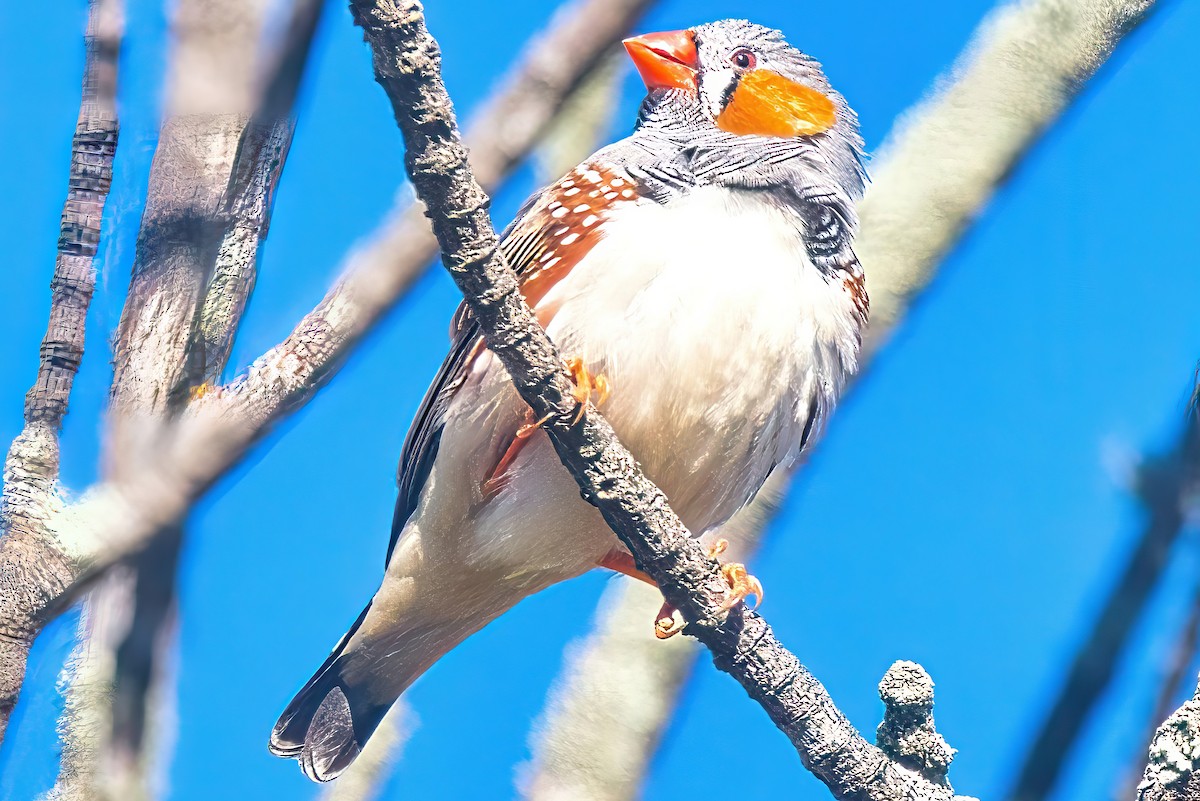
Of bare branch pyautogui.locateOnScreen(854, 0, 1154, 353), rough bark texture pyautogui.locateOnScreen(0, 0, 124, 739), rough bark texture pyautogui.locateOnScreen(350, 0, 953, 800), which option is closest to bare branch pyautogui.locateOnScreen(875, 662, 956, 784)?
rough bark texture pyautogui.locateOnScreen(350, 0, 953, 800)

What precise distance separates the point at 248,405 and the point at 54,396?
14.6 inches

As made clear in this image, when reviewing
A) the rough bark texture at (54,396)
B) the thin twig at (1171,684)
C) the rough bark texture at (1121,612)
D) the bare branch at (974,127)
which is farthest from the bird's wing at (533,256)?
the thin twig at (1171,684)

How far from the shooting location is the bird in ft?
6.84

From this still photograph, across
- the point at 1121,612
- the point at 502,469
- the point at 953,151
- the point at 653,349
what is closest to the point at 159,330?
the point at 502,469

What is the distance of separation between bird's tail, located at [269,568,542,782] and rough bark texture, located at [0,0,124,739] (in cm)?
57

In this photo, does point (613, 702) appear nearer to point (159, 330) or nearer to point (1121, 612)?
point (1121, 612)

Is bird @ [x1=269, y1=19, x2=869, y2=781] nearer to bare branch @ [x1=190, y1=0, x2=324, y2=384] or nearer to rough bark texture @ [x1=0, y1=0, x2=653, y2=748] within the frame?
rough bark texture @ [x1=0, y1=0, x2=653, y2=748]

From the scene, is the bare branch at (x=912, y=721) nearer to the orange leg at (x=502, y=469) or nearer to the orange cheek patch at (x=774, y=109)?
the orange leg at (x=502, y=469)

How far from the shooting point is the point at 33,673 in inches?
90.1

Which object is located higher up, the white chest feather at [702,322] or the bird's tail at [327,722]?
the white chest feather at [702,322]

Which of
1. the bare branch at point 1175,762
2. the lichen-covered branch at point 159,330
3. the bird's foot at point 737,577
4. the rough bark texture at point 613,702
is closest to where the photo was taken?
the bare branch at point 1175,762

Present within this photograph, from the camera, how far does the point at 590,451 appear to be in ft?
5.96

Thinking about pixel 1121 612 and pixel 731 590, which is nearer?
pixel 731 590

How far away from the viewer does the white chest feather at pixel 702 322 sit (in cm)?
206
